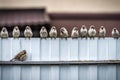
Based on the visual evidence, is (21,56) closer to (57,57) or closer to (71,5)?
(57,57)

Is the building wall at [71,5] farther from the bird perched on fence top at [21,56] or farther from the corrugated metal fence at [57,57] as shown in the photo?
the bird perched on fence top at [21,56]

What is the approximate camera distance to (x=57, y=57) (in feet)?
14.7

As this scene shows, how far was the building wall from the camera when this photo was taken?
830cm

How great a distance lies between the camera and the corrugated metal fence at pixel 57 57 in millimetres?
4453

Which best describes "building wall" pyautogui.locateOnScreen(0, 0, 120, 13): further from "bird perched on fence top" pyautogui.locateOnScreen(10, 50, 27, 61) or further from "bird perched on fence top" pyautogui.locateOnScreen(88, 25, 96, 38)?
"bird perched on fence top" pyautogui.locateOnScreen(10, 50, 27, 61)

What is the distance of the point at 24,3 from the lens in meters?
8.34

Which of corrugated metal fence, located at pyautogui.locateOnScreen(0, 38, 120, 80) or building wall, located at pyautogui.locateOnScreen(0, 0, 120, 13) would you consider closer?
corrugated metal fence, located at pyautogui.locateOnScreen(0, 38, 120, 80)

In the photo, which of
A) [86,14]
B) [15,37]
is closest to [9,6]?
[86,14]

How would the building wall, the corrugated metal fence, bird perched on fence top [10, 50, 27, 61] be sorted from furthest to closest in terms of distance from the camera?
the building wall, the corrugated metal fence, bird perched on fence top [10, 50, 27, 61]

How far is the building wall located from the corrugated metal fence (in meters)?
3.86

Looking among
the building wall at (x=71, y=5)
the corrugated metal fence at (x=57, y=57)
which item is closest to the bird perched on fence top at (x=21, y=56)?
the corrugated metal fence at (x=57, y=57)

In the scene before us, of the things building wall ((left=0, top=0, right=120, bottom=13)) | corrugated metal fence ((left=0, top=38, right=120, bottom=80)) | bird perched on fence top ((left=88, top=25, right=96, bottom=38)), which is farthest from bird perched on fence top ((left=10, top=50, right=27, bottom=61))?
building wall ((left=0, top=0, right=120, bottom=13))

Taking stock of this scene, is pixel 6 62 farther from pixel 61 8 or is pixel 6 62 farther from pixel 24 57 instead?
pixel 61 8

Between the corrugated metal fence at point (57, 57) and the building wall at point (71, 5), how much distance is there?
3.86 metres
